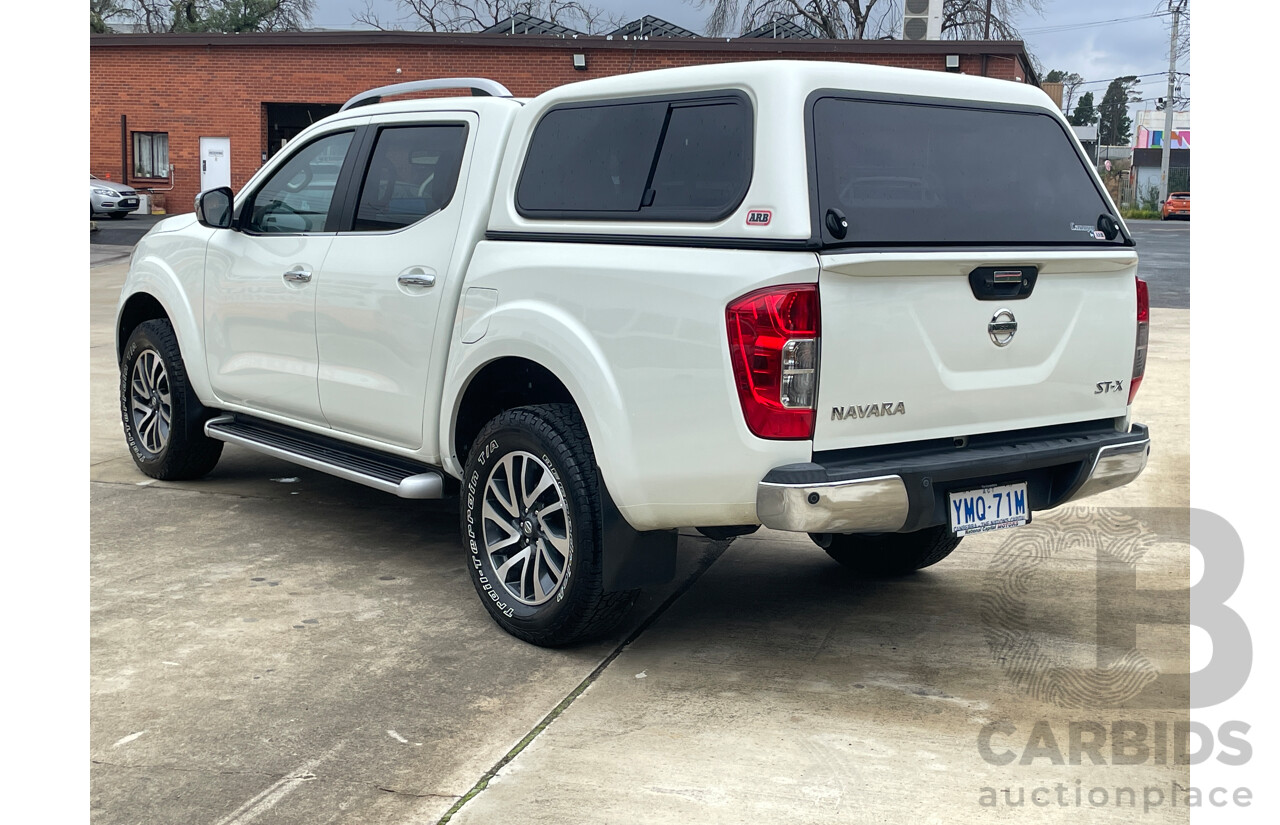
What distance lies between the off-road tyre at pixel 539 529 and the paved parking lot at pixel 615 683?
0.15 metres

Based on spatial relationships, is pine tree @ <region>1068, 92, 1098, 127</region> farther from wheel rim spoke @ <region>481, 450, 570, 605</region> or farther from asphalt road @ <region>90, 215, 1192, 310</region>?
wheel rim spoke @ <region>481, 450, 570, 605</region>

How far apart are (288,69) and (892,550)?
2948 centimetres

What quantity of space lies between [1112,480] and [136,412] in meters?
5.13

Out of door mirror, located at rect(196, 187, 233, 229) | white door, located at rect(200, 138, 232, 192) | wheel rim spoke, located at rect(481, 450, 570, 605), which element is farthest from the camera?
white door, located at rect(200, 138, 232, 192)

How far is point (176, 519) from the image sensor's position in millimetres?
6070

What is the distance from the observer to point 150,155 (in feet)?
113

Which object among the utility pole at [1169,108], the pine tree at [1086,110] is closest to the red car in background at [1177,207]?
the utility pole at [1169,108]

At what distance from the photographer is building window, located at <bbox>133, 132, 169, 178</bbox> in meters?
34.1

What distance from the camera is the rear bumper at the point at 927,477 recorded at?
12.2 feet

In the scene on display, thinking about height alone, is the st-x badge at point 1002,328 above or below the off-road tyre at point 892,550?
above

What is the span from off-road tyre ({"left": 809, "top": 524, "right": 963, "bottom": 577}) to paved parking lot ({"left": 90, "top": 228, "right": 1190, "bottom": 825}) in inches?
3.7

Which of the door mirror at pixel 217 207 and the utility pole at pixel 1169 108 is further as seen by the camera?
the utility pole at pixel 1169 108

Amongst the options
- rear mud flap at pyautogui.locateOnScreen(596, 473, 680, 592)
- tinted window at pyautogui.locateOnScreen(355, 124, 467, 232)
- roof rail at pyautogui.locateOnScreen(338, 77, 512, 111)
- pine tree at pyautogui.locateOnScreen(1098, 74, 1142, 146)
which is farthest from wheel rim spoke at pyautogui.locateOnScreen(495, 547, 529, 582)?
pine tree at pyautogui.locateOnScreen(1098, 74, 1142, 146)

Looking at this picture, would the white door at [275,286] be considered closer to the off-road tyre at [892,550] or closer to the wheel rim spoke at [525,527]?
the wheel rim spoke at [525,527]
